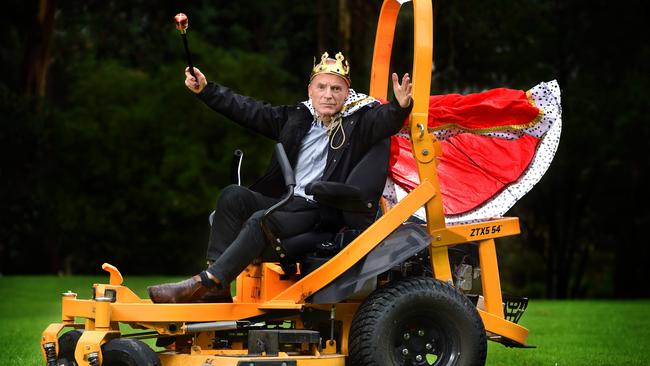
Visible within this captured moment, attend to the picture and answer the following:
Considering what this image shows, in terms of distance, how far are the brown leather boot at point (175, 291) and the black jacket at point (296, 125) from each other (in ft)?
3.05

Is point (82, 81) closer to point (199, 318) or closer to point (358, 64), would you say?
point (358, 64)

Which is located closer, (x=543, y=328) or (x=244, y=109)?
(x=244, y=109)

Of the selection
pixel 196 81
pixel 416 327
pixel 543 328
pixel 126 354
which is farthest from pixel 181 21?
pixel 543 328

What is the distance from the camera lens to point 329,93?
7.08 metres

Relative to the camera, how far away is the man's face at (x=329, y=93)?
709 centimetres

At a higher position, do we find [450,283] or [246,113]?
[246,113]

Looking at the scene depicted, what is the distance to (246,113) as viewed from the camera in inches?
288

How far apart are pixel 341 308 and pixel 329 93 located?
1317 millimetres

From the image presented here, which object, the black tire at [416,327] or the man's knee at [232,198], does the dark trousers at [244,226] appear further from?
the black tire at [416,327]

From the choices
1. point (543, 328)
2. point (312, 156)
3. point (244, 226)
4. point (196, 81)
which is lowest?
point (543, 328)

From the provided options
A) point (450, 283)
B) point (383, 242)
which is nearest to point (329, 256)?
point (383, 242)

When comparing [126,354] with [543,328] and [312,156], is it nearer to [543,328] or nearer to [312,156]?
[312,156]

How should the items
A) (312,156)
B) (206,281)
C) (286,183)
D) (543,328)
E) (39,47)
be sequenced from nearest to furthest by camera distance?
(206,281)
(286,183)
(312,156)
(543,328)
(39,47)

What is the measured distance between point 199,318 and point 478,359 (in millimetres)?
1591
